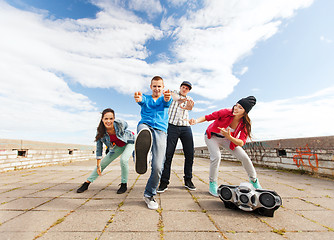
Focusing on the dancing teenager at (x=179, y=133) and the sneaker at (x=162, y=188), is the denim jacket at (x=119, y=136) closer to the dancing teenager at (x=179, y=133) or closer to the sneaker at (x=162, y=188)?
the dancing teenager at (x=179, y=133)

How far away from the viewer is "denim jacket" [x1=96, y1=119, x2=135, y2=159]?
3088 millimetres

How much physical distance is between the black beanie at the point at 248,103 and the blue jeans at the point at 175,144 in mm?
1047

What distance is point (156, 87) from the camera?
2.50 meters

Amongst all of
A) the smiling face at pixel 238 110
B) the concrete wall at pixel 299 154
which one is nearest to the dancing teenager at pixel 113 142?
the smiling face at pixel 238 110

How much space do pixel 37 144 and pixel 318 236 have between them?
858cm

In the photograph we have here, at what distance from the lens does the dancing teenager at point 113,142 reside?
3088 mm

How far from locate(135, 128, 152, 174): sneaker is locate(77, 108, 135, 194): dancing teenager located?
1.03 m

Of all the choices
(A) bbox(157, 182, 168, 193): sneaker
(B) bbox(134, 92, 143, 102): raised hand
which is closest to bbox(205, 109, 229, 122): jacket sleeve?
(B) bbox(134, 92, 143, 102): raised hand

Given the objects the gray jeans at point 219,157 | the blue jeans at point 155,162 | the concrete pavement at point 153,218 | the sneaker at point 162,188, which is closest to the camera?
the concrete pavement at point 153,218

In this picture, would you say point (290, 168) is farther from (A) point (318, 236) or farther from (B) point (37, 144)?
(B) point (37, 144)

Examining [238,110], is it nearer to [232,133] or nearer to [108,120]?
[232,133]

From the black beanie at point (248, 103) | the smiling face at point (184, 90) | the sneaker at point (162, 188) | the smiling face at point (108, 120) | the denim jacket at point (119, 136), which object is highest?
the smiling face at point (184, 90)

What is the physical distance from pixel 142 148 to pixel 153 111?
1.92 ft

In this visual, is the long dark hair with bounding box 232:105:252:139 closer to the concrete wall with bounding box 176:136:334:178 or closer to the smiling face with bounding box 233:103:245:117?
the smiling face with bounding box 233:103:245:117
